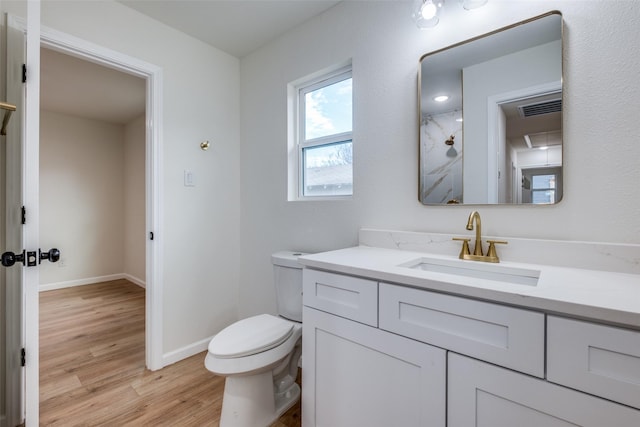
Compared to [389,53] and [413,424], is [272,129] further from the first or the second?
[413,424]

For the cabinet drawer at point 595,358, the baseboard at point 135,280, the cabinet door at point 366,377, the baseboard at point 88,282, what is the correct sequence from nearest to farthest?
1. the cabinet drawer at point 595,358
2. the cabinet door at point 366,377
3. the baseboard at point 88,282
4. the baseboard at point 135,280

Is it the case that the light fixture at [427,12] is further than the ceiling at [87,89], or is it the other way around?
the ceiling at [87,89]

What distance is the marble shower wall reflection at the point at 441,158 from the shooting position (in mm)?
1396

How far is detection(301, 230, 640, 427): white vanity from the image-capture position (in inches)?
26.4

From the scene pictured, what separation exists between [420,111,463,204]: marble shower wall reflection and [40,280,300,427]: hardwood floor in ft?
4.57

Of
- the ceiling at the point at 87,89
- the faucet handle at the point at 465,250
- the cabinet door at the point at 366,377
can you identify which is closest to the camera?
the cabinet door at the point at 366,377

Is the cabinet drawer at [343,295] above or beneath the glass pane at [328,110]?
beneath

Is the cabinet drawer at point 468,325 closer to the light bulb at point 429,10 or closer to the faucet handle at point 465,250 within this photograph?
the faucet handle at point 465,250

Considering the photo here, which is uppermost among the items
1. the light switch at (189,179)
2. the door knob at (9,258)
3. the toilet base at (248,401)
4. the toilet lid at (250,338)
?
the light switch at (189,179)

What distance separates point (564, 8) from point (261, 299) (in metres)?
2.37

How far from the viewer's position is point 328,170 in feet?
6.70

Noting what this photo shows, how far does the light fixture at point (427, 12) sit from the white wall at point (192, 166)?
162cm

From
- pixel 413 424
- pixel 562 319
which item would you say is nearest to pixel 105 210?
pixel 413 424

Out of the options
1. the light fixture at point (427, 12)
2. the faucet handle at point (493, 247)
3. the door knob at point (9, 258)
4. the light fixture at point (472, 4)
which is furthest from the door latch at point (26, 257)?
the light fixture at point (472, 4)
